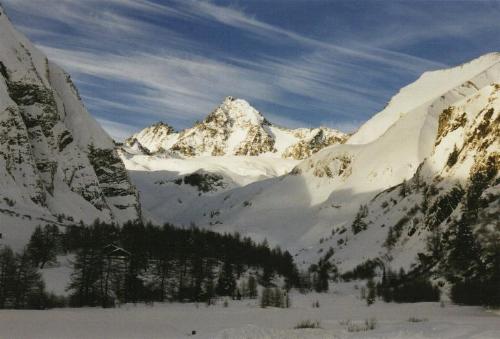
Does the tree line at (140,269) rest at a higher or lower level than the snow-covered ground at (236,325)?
higher

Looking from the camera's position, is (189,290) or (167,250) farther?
(167,250)

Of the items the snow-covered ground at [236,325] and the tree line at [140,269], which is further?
the tree line at [140,269]

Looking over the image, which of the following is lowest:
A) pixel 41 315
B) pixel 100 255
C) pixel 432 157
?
pixel 41 315

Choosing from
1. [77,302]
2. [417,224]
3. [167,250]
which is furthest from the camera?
[417,224]

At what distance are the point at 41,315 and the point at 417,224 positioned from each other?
95.1m

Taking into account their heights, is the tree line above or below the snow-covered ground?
above

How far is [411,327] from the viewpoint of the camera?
34844 millimetres

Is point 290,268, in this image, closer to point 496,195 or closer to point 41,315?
point 496,195

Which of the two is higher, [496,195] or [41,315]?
[496,195]

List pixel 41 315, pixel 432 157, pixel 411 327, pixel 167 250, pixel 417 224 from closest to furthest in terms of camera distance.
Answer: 1. pixel 411 327
2. pixel 41 315
3. pixel 167 250
4. pixel 417 224
5. pixel 432 157

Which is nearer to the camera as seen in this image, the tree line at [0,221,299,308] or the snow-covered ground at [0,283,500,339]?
the snow-covered ground at [0,283,500,339]

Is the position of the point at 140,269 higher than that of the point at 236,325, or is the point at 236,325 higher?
the point at 140,269

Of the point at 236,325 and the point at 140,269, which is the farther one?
the point at 140,269

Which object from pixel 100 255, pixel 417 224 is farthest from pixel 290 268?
pixel 100 255
